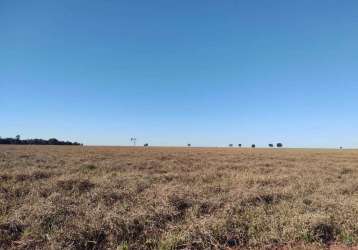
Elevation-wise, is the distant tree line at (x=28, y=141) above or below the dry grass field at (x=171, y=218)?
above

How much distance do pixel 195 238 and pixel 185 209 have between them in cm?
244

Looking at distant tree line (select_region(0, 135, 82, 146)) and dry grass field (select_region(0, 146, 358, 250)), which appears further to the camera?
distant tree line (select_region(0, 135, 82, 146))

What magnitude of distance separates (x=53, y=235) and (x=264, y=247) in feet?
13.5

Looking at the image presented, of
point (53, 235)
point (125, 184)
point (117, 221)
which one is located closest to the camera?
point (53, 235)

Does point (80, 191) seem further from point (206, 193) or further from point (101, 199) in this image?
point (206, 193)

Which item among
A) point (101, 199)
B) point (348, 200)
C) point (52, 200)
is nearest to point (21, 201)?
point (52, 200)

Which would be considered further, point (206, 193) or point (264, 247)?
point (206, 193)

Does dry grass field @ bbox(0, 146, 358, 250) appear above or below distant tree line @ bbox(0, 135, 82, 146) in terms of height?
below

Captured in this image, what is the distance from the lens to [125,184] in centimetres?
1347

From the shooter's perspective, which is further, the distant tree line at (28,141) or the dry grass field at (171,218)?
the distant tree line at (28,141)

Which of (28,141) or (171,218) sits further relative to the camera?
(28,141)

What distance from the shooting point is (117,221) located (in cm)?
809

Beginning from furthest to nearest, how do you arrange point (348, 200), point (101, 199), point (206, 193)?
point (206, 193), point (348, 200), point (101, 199)

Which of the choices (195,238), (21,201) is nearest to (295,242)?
(195,238)
